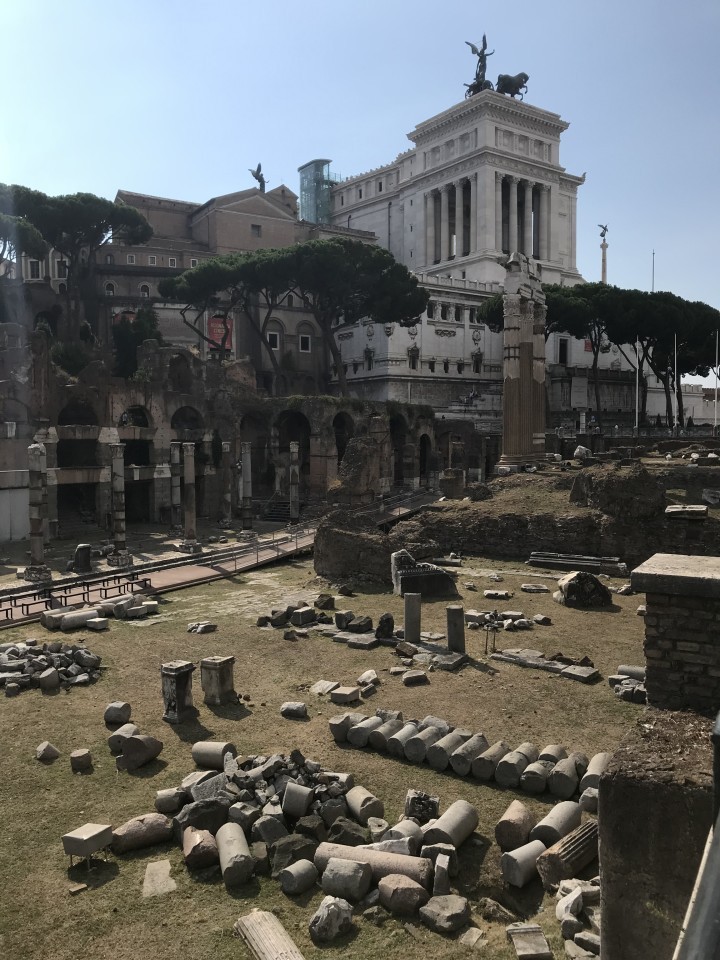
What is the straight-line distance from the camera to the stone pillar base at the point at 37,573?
2053 centimetres

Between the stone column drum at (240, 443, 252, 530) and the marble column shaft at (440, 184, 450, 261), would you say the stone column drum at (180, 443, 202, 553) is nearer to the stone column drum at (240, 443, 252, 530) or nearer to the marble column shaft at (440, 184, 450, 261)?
the stone column drum at (240, 443, 252, 530)

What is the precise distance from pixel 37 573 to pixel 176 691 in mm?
11671

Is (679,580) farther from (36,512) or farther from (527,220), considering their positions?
(527,220)

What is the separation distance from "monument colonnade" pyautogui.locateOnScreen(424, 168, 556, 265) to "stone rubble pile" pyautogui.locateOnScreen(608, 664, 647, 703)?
6041cm

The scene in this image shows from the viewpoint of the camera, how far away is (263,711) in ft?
37.2

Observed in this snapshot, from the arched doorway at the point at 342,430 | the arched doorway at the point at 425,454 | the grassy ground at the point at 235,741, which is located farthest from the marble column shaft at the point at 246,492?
the arched doorway at the point at 425,454

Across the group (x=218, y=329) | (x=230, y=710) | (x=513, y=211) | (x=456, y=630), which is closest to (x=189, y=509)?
(x=456, y=630)

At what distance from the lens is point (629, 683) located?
11.8m

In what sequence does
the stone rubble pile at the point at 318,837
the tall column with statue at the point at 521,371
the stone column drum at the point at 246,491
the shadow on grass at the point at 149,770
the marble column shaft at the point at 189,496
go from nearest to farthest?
the stone rubble pile at the point at 318,837 < the shadow on grass at the point at 149,770 < the marble column shaft at the point at 189,496 < the stone column drum at the point at 246,491 < the tall column with statue at the point at 521,371

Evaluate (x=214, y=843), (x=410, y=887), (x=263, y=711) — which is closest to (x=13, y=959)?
(x=214, y=843)

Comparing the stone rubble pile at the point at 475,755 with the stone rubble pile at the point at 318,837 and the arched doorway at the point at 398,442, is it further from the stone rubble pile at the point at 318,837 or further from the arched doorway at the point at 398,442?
the arched doorway at the point at 398,442

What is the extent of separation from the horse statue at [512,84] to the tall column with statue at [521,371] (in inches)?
1927

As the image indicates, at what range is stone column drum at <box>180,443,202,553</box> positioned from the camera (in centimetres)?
2601

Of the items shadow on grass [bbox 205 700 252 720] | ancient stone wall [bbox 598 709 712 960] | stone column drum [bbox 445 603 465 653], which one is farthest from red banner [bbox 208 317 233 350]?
ancient stone wall [bbox 598 709 712 960]
